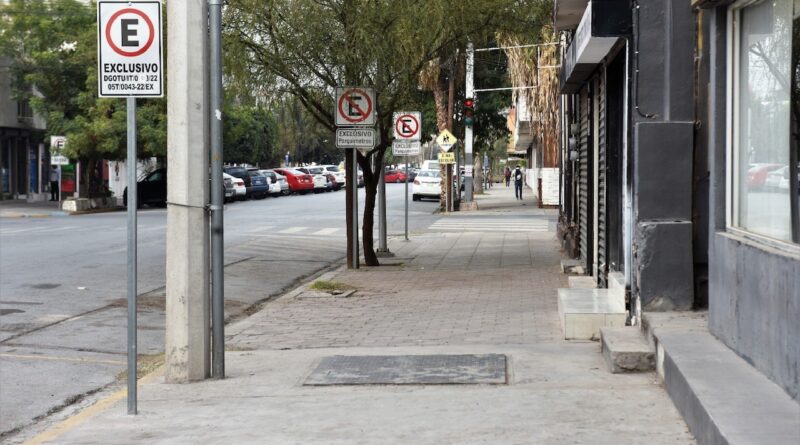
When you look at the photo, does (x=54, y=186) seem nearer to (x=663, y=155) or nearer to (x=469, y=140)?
(x=469, y=140)

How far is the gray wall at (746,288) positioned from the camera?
5.89 meters

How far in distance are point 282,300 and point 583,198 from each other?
4622 millimetres

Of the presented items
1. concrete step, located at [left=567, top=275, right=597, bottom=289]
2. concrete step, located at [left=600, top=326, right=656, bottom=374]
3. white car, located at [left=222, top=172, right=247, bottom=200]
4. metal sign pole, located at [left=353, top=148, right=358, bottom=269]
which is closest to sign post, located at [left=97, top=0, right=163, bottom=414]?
concrete step, located at [left=600, top=326, right=656, bottom=374]

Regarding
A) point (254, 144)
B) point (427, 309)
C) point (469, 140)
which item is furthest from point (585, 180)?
point (254, 144)

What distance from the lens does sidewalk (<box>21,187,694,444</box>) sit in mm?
6645

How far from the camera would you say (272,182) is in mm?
57750

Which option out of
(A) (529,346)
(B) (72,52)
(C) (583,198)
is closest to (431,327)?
(A) (529,346)

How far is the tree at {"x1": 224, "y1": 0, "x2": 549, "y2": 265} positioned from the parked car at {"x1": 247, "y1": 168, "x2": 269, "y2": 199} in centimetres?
3638

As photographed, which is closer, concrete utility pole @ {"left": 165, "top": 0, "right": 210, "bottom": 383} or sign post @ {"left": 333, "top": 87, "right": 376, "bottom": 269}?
concrete utility pole @ {"left": 165, "top": 0, "right": 210, "bottom": 383}

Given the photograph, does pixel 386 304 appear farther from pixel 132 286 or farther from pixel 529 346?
pixel 132 286

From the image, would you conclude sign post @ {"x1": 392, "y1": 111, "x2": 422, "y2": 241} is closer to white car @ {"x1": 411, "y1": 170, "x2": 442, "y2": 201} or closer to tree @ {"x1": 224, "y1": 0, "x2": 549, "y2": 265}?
tree @ {"x1": 224, "y1": 0, "x2": 549, "y2": 265}

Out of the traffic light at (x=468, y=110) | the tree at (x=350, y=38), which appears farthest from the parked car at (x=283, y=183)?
the tree at (x=350, y=38)

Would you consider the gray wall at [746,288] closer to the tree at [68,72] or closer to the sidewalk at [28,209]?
the sidewalk at [28,209]

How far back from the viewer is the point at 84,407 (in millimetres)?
8234
